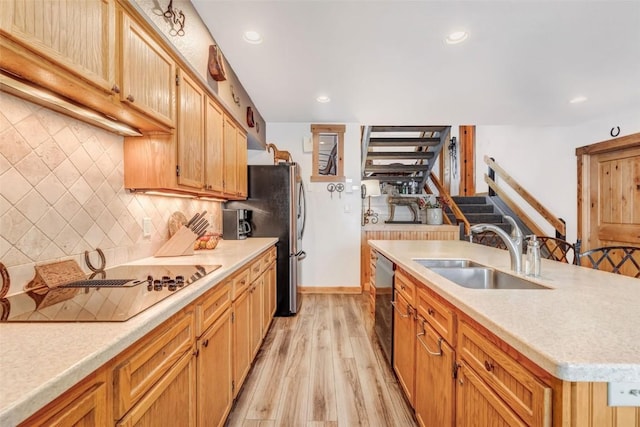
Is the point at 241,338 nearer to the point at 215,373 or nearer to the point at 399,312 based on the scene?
the point at 215,373

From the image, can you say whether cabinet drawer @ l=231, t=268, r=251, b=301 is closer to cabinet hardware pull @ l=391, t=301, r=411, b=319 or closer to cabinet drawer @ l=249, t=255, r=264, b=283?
cabinet drawer @ l=249, t=255, r=264, b=283

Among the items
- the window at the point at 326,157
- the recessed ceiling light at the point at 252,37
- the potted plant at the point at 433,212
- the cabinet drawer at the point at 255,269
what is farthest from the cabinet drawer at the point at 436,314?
the potted plant at the point at 433,212

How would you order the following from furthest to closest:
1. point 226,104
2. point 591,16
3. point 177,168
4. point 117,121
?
1. point 226,104
2. point 591,16
3. point 177,168
4. point 117,121

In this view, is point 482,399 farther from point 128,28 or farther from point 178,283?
point 128,28

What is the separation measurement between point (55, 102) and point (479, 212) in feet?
21.2

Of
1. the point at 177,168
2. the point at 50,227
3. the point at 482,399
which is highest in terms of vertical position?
the point at 177,168

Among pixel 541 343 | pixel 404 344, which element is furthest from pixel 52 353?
pixel 404 344

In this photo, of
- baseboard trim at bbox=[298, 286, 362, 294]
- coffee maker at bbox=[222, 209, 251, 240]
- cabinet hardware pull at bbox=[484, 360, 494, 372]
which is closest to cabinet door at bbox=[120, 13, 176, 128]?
coffee maker at bbox=[222, 209, 251, 240]

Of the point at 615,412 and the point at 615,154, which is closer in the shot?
the point at 615,412

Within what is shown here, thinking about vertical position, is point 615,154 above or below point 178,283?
above

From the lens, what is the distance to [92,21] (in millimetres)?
1049

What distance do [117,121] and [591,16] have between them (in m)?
2.96

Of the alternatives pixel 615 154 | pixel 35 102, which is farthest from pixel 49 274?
pixel 615 154

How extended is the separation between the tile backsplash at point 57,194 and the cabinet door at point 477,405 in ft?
5.51
